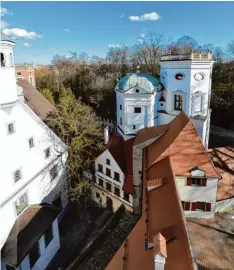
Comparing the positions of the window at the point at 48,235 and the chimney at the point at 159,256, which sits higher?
the chimney at the point at 159,256

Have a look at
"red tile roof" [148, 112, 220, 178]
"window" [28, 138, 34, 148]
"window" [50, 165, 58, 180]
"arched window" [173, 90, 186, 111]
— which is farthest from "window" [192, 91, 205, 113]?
"window" [28, 138, 34, 148]

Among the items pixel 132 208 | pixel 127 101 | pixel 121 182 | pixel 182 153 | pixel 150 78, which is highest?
pixel 150 78

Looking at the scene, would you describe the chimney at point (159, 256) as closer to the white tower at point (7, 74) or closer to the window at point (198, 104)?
the white tower at point (7, 74)

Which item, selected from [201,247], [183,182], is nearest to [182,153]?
[183,182]

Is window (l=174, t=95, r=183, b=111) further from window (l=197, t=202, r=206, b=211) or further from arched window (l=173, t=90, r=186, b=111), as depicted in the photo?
window (l=197, t=202, r=206, b=211)

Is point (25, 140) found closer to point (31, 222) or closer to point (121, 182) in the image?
point (31, 222)

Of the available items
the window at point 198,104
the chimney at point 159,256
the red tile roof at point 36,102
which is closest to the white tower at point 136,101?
the window at point 198,104

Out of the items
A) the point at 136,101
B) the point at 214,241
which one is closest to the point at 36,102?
the point at 136,101

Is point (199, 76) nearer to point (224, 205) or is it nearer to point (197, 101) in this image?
point (197, 101)
